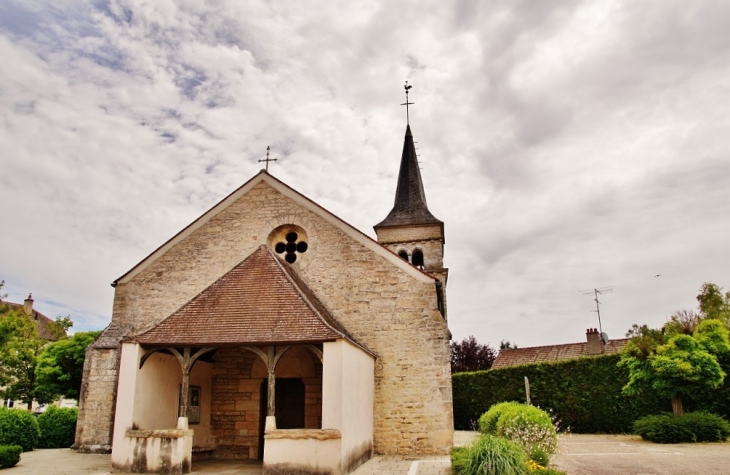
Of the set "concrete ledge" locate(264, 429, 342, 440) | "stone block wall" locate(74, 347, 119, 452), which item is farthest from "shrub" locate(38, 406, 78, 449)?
"concrete ledge" locate(264, 429, 342, 440)

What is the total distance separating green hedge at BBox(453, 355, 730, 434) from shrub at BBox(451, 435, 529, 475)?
35.7 ft

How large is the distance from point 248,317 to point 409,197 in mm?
17471

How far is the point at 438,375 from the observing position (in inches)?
515

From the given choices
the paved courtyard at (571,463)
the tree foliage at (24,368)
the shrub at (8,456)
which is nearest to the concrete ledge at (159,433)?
the paved courtyard at (571,463)

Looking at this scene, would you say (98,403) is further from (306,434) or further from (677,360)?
(677,360)

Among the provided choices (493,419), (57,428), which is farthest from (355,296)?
(57,428)

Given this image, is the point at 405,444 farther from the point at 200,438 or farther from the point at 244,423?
the point at 200,438

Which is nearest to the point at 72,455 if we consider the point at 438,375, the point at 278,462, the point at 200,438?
the point at 200,438

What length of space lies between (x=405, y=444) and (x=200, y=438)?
201 inches

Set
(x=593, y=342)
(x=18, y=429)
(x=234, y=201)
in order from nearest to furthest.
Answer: (x=18, y=429) < (x=234, y=201) < (x=593, y=342)

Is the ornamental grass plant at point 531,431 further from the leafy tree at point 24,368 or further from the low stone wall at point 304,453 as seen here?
the leafy tree at point 24,368

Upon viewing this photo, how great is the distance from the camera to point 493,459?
26.4ft

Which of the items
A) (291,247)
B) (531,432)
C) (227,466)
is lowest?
(227,466)

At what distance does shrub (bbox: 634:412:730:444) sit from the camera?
1424cm
